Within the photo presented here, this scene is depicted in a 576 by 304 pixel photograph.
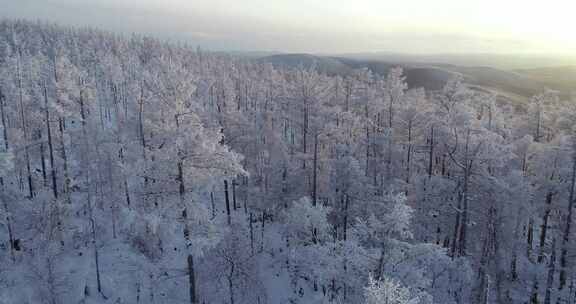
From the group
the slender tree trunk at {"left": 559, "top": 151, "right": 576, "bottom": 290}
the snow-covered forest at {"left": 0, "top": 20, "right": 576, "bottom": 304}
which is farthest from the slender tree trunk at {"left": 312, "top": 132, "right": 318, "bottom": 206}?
the slender tree trunk at {"left": 559, "top": 151, "right": 576, "bottom": 290}

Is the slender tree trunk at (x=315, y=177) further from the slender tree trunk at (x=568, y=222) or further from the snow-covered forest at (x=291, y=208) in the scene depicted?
the slender tree trunk at (x=568, y=222)

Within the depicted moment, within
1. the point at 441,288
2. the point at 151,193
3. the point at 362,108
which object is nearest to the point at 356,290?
the point at 151,193

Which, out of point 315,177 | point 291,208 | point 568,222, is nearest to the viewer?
point 568,222

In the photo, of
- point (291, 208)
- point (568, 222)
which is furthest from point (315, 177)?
point (568, 222)

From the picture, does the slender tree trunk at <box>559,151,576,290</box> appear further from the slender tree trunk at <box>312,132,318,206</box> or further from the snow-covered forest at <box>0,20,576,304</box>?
the slender tree trunk at <box>312,132,318,206</box>

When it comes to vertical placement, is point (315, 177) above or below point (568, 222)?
above

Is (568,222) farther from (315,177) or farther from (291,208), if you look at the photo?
(291,208)

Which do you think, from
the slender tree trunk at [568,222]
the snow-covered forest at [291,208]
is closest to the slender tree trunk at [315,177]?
the snow-covered forest at [291,208]

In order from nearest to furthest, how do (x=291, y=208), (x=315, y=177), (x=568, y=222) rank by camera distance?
1. (x=568, y=222)
2. (x=291, y=208)
3. (x=315, y=177)

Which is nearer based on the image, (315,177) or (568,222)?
(568,222)
